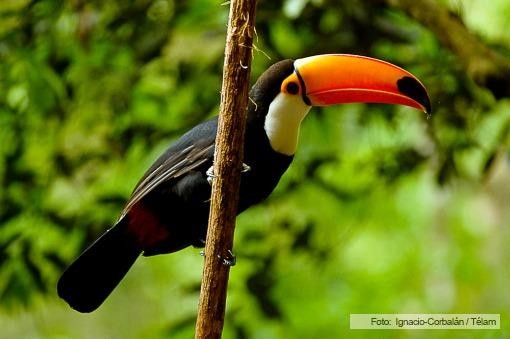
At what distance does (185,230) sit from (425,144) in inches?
76.9

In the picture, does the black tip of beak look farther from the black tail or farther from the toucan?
the black tail

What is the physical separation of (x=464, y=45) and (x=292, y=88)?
925mm

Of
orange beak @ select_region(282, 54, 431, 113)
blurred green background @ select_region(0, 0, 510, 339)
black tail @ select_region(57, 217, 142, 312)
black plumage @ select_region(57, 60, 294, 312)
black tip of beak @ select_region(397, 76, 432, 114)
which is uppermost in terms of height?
blurred green background @ select_region(0, 0, 510, 339)

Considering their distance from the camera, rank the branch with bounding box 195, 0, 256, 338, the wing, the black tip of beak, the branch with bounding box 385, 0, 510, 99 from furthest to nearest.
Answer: the branch with bounding box 385, 0, 510, 99
the wing
the black tip of beak
the branch with bounding box 195, 0, 256, 338

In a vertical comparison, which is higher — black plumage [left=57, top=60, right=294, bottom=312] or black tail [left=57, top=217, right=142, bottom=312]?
black plumage [left=57, top=60, right=294, bottom=312]

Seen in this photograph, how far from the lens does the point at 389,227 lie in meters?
5.90

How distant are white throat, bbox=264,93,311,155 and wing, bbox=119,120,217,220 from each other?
16cm

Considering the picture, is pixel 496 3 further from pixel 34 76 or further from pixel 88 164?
pixel 34 76

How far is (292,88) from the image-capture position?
2387 mm

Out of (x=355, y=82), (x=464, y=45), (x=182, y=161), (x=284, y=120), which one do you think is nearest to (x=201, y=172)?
(x=182, y=161)

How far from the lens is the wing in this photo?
2473mm

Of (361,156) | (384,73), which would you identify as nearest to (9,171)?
(361,156)

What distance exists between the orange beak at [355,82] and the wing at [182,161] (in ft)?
0.87

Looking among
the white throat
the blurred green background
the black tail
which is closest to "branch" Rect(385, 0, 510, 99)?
the blurred green background
